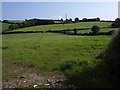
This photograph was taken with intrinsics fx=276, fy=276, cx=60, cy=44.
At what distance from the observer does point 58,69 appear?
14.3 meters

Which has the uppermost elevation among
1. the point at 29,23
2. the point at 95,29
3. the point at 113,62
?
the point at 29,23

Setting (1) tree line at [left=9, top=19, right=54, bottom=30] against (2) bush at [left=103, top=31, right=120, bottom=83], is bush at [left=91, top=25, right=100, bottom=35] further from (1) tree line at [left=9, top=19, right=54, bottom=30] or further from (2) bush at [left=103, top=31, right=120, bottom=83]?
(2) bush at [left=103, top=31, right=120, bottom=83]

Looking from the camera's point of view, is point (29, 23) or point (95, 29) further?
point (29, 23)

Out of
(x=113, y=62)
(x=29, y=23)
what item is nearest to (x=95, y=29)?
(x=29, y=23)

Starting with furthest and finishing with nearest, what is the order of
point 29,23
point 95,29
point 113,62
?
1. point 29,23
2. point 95,29
3. point 113,62

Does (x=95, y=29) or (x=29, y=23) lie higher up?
(x=29, y=23)

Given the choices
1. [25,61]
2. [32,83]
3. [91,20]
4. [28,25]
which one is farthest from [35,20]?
[32,83]

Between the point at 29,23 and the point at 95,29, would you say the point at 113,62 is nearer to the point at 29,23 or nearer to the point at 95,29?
the point at 95,29

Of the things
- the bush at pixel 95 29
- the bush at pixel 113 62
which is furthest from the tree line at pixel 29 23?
the bush at pixel 113 62

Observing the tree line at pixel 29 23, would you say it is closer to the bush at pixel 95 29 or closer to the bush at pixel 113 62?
the bush at pixel 95 29

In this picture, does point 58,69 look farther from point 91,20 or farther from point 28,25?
point 91,20

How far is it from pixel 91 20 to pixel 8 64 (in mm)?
50718

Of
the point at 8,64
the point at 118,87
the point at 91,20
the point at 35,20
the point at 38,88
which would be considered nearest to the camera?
the point at 118,87

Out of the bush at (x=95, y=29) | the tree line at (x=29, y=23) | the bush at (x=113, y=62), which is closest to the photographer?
the bush at (x=113, y=62)
